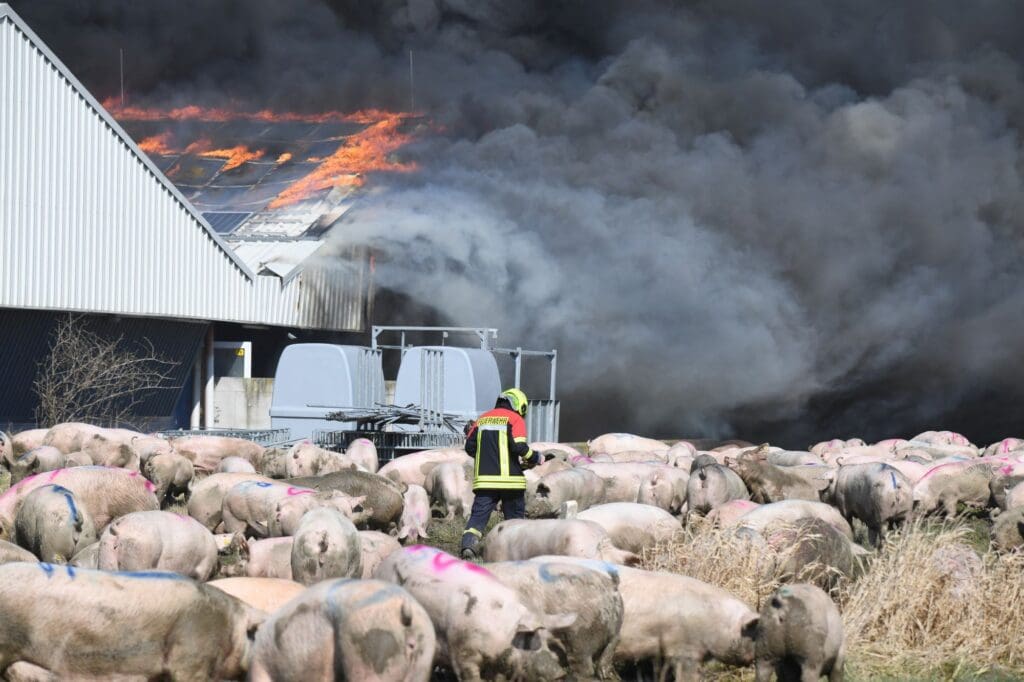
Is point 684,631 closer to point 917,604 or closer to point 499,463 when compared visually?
point 917,604

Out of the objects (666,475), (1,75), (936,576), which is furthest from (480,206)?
(936,576)

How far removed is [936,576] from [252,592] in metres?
5.91

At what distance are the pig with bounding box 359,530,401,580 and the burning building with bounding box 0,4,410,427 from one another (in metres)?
19.1

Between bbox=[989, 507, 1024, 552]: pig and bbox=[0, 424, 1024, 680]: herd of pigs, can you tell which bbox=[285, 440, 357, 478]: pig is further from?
bbox=[989, 507, 1024, 552]: pig

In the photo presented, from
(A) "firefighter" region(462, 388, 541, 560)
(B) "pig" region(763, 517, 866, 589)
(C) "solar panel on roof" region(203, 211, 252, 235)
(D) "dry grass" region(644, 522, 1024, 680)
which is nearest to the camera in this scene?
(D) "dry grass" region(644, 522, 1024, 680)

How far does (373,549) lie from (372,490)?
4545mm

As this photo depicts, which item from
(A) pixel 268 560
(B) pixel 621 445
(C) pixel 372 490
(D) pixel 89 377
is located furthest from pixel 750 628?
(D) pixel 89 377

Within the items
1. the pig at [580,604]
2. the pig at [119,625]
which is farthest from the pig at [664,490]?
the pig at [119,625]

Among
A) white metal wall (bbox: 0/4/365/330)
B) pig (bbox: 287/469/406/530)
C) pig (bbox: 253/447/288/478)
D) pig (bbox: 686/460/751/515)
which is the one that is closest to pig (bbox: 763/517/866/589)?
pig (bbox: 686/460/751/515)

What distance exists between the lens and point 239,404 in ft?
115

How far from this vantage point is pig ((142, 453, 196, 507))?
62.5ft

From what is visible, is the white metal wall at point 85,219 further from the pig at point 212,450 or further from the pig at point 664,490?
the pig at point 664,490

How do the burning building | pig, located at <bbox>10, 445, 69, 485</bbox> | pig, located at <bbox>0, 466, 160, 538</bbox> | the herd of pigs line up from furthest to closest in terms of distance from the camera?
the burning building → pig, located at <bbox>10, 445, 69, 485</bbox> → pig, located at <bbox>0, 466, 160, 538</bbox> → the herd of pigs

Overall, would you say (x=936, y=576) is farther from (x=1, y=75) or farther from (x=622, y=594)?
(x=1, y=75)
